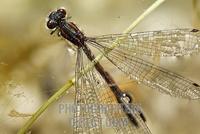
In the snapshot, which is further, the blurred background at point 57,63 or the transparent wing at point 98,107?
the blurred background at point 57,63

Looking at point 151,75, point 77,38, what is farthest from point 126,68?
point 77,38

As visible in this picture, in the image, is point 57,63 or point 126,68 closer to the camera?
point 126,68

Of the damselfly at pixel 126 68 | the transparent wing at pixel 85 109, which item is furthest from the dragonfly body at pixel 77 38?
the transparent wing at pixel 85 109

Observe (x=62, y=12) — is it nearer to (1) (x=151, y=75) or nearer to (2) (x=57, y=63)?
(2) (x=57, y=63)

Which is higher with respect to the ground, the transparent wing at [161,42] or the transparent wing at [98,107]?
the transparent wing at [161,42]

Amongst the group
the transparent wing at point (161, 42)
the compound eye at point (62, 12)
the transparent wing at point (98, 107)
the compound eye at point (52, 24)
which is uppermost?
the compound eye at point (62, 12)

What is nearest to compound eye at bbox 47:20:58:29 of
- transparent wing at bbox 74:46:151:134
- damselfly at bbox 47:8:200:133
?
damselfly at bbox 47:8:200:133

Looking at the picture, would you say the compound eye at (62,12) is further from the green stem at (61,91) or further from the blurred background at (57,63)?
the green stem at (61,91)
